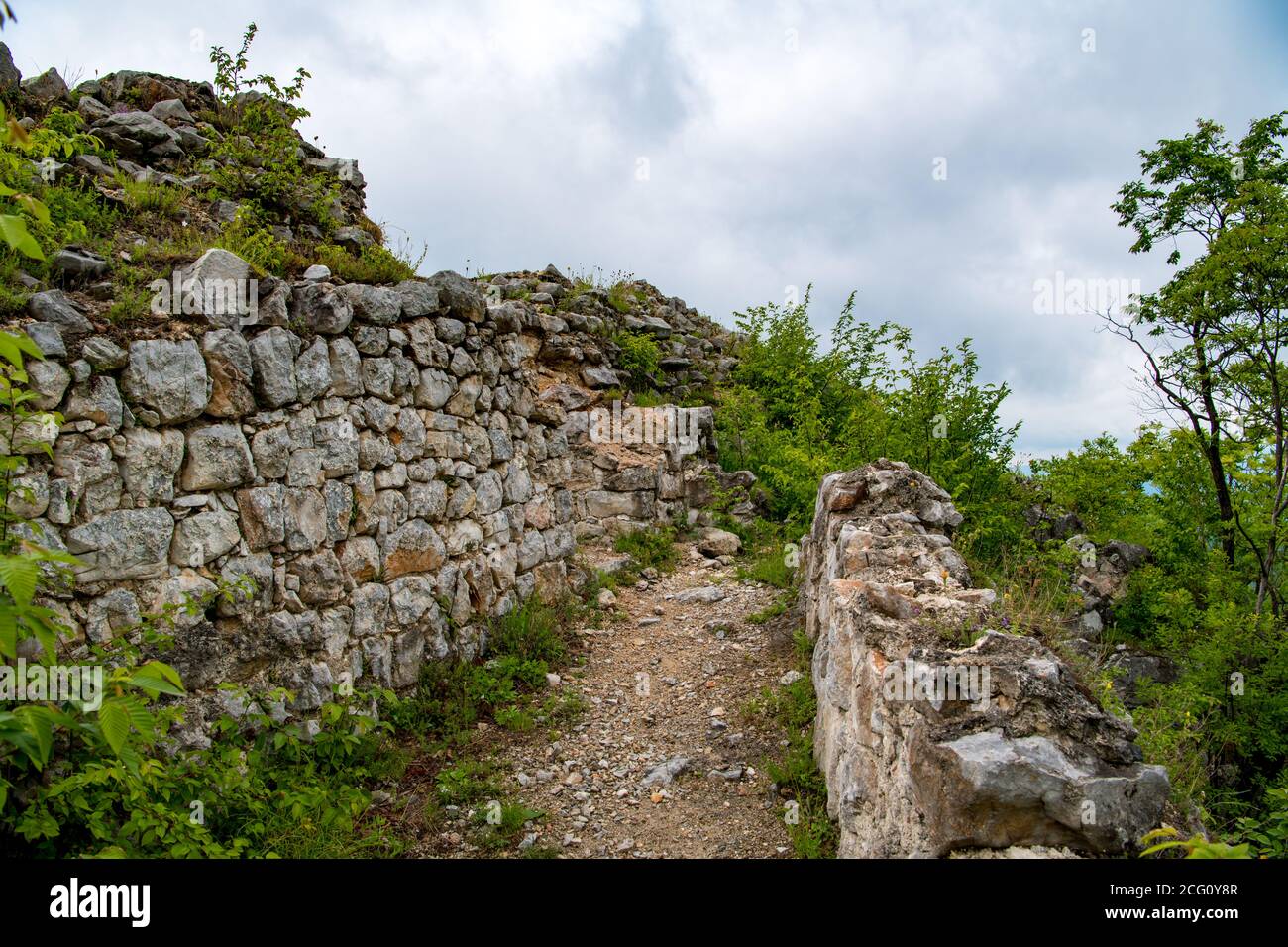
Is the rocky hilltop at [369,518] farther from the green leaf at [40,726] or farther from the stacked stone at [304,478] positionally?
the green leaf at [40,726]

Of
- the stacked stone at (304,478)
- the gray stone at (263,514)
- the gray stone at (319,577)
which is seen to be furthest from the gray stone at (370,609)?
the gray stone at (263,514)

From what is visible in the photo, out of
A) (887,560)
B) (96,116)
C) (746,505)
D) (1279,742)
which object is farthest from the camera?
(746,505)

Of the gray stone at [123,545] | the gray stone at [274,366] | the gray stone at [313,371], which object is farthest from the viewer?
the gray stone at [313,371]

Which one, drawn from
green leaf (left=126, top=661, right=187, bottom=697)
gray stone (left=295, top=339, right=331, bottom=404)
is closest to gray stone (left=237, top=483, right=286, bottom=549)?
gray stone (left=295, top=339, right=331, bottom=404)

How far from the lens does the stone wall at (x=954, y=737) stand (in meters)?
3.28

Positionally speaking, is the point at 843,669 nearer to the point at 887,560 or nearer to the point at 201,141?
the point at 887,560

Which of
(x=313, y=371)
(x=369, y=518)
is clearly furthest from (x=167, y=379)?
(x=369, y=518)

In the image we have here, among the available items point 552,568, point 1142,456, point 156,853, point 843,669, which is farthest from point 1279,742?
point 156,853

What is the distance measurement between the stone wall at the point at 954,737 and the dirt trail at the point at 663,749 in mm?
808

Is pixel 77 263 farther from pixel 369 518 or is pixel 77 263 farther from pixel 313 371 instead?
pixel 369 518

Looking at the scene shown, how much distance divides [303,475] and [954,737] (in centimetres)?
517

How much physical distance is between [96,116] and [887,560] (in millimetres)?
9532

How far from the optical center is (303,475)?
6.13 metres

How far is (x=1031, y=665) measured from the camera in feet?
12.7
